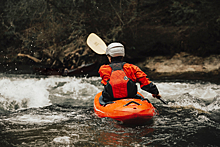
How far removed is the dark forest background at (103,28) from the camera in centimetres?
1029

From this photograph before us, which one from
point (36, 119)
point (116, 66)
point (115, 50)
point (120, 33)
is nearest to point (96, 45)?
point (115, 50)

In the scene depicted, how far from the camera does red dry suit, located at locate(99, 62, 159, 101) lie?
303cm

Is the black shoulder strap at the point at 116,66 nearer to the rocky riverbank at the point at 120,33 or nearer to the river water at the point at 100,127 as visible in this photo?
the river water at the point at 100,127

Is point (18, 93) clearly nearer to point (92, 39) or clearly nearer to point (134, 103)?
point (92, 39)

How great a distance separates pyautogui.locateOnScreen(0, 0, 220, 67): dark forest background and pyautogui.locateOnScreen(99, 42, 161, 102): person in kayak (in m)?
7.77

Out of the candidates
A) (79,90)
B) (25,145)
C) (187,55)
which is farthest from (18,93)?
(187,55)

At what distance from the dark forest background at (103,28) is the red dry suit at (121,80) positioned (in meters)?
7.77

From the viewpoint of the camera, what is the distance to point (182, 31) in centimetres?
1055

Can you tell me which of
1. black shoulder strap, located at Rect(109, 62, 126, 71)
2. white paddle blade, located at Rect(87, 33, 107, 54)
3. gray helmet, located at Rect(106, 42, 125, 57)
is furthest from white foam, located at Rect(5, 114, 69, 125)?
white paddle blade, located at Rect(87, 33, 107, 54)

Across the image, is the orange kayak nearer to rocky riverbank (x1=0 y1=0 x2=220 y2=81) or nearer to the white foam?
the white foam

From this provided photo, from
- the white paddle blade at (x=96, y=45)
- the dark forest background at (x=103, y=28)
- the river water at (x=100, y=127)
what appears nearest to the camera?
the river water at (x=100, y=127)

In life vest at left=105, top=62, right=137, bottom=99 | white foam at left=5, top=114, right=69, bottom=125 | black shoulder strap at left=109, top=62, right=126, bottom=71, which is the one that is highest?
black shoulder strap at left=109, top=62, right=126, bottom=71

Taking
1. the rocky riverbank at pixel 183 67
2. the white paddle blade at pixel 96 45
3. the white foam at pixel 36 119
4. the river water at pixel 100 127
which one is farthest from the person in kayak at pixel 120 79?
the rocky riverbank at pixel 183 67

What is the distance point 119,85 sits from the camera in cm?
302
